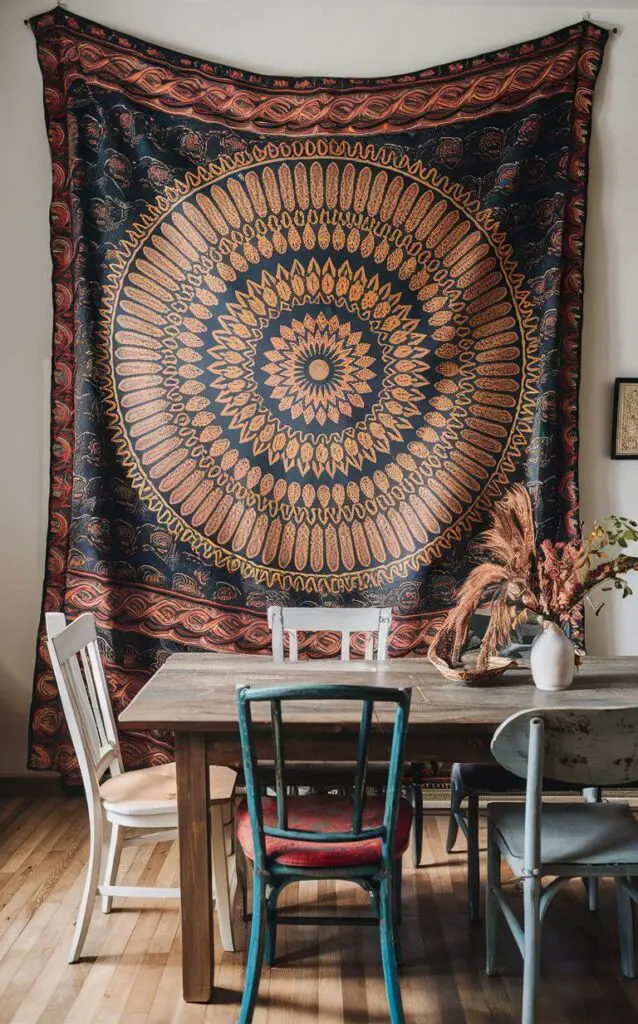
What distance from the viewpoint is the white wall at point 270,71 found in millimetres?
3357

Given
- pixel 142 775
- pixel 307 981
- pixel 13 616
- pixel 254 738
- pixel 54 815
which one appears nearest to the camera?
pixel 254 738

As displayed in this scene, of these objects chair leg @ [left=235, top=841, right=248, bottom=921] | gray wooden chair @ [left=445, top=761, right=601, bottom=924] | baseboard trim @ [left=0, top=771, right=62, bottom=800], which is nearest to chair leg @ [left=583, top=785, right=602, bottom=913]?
gray wooden chair @ [left=445, top=761, right=601, bottom=924]

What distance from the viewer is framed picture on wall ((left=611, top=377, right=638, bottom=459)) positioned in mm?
3434

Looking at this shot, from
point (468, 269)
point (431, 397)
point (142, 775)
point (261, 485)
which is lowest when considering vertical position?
point (142, 775)

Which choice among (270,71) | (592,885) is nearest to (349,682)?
(592,885)

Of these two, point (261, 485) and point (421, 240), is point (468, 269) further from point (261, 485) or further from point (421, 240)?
point (261, 485)

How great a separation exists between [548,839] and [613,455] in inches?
73.8

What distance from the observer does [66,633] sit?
91.4 inches

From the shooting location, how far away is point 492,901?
217 centimetres

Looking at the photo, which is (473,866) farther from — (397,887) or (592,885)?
(592,885)

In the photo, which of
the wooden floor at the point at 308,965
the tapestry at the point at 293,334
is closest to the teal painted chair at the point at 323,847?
the wooden floor at the point at 308,965

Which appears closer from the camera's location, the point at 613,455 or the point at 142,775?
the point at 142,775

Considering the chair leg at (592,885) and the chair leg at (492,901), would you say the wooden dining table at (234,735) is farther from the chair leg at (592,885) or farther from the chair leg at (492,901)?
the chair leg at (592,885)

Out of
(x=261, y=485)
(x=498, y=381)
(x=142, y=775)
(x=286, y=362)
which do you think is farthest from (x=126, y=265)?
(x=142, y=775)
